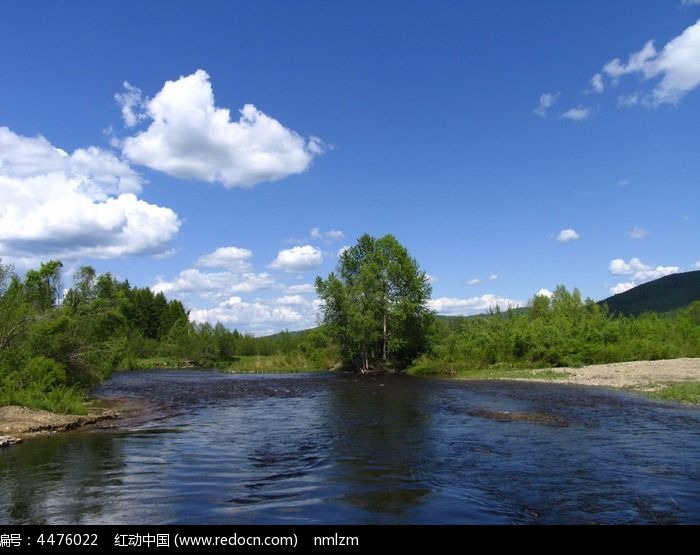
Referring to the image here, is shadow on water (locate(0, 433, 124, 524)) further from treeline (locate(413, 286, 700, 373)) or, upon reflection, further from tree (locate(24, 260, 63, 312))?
treeline (locate(413, 286, 700, 373))

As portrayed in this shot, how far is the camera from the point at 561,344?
58.6 metres

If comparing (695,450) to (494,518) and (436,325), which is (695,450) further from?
(436,325)

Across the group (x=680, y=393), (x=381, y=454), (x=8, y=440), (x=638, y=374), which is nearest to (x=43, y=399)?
(x=8, y=440)

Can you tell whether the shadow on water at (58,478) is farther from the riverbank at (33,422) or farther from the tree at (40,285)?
the tree at (40,285)

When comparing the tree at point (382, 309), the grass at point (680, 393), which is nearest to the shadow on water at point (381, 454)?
the grass at point (680, 393)

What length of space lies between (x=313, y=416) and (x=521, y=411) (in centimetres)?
Result: 1069

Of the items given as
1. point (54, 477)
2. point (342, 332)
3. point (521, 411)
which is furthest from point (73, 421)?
point (342, 332)

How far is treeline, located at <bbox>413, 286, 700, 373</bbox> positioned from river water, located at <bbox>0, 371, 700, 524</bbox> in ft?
97.2

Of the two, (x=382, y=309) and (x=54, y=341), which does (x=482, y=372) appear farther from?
(x=54, y=341)

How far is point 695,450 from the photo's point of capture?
17.2 m

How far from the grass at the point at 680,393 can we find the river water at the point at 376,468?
2.82 meters

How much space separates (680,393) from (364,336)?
135 ft

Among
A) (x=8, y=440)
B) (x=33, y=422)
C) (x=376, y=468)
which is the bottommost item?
(x=376, y=468)

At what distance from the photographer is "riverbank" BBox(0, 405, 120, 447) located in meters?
21.2
